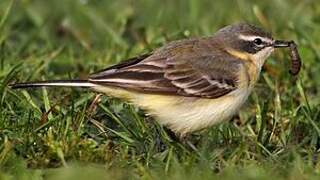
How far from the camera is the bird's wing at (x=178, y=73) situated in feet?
27.7

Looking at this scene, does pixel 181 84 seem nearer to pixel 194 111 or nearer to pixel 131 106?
pixel 194 111

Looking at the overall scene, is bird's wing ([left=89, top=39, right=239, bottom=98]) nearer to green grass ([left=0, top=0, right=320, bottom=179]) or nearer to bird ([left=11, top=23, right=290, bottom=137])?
bird ([left=11, top=23, right=290, bottom=137])

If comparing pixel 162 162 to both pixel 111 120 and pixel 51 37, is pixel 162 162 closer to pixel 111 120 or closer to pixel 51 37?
pixel 111 120

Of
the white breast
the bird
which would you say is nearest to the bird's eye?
the bird

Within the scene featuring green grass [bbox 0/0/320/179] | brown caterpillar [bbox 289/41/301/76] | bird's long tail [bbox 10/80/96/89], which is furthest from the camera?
brown caterpillar [bbox 289/41/301/76]

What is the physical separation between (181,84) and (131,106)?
54cm

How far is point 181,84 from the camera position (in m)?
8.57

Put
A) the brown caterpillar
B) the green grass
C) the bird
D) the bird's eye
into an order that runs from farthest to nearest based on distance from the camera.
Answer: the brown caterpillar < the bird's eye < the bird < the green grass

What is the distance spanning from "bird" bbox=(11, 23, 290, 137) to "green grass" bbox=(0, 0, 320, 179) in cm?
24

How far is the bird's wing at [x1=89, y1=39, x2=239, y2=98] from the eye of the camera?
8.45 metres

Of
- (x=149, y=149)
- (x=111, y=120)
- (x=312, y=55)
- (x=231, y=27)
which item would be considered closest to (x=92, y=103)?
(x=111, y=120)

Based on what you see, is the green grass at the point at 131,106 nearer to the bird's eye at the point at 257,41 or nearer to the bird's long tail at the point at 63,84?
the bird's long tail at the point at 63,84

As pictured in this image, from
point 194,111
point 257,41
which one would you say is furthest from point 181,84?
point 257,41

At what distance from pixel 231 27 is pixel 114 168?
2261 mm
